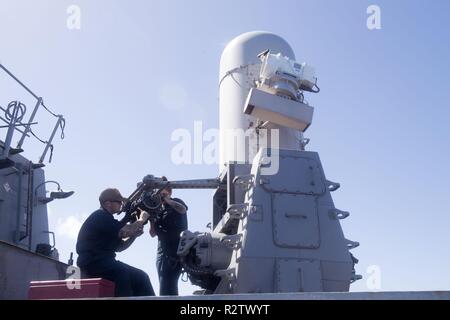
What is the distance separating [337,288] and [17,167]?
13.3 feet

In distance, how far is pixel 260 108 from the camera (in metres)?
6.99

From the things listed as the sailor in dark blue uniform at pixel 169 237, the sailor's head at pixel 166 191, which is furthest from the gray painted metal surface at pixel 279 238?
the sailor's head at pixel 166 191

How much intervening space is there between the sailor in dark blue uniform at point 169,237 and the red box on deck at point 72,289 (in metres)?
2.81

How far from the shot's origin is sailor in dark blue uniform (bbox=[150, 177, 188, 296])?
6582 millimetres

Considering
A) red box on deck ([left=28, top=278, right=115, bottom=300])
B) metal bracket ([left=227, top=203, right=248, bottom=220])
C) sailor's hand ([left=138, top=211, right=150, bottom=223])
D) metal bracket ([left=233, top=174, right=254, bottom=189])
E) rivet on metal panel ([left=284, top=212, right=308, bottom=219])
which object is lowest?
red box on deck ([left=28, top=278, right=115, bottom=300])

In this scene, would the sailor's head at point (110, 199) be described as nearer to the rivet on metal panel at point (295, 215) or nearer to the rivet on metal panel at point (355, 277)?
the rivet on metal panel at point (295, 215)

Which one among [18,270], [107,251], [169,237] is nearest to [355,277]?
[169,237]

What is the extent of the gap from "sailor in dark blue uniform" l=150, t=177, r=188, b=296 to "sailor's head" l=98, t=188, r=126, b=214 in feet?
5.05

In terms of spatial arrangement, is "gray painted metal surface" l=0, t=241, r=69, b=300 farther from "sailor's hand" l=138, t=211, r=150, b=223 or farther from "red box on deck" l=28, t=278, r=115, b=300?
"sailor's hand" l=138, t=211, r=150, b=223

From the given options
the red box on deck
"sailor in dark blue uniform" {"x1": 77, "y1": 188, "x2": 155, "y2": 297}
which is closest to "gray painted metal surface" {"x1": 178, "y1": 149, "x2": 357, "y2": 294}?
"sailor in dark blue uniform" {"x1": 77, "y1": 188, "x2": 155, "y2": 297}

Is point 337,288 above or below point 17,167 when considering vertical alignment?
below
